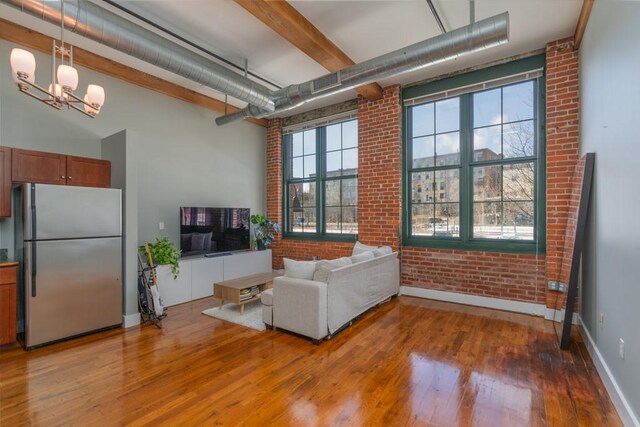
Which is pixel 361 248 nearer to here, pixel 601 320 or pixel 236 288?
pixel 236 288

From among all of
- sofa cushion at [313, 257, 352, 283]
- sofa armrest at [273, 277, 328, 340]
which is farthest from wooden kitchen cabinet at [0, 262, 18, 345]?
sofa cushion at [313, 257, 352, 283]

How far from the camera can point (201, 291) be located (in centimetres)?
491

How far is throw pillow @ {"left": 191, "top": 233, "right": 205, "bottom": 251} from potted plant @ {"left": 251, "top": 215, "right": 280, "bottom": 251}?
3.92 ft

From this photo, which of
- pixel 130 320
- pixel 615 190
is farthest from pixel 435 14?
pixel 130 320

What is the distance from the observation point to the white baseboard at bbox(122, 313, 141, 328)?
371cm

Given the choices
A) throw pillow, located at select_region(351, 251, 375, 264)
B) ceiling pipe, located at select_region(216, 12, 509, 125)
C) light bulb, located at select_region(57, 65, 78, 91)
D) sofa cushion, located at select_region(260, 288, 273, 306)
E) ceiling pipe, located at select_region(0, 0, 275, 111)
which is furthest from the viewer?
throw pillow, located at select_region(351, 251, 375, 264)

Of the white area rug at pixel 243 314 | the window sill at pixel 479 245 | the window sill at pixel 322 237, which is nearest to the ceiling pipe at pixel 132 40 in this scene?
the white area rug at pixel 243 314

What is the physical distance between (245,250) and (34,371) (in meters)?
3.48

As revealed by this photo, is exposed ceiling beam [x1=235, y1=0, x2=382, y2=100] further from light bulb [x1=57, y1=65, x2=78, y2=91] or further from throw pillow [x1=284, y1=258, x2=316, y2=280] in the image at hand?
throw pillow [x1=284, y1=258, x2=316, y2=280]

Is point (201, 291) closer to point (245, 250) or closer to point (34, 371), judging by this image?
point (245, 250)

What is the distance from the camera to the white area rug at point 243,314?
3.76 metres

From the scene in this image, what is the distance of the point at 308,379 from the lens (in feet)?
8.30

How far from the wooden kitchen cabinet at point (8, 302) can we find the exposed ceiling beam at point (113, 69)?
7.93 ft

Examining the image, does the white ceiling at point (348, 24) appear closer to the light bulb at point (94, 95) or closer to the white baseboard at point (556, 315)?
the light bulb at point (94, 95)
